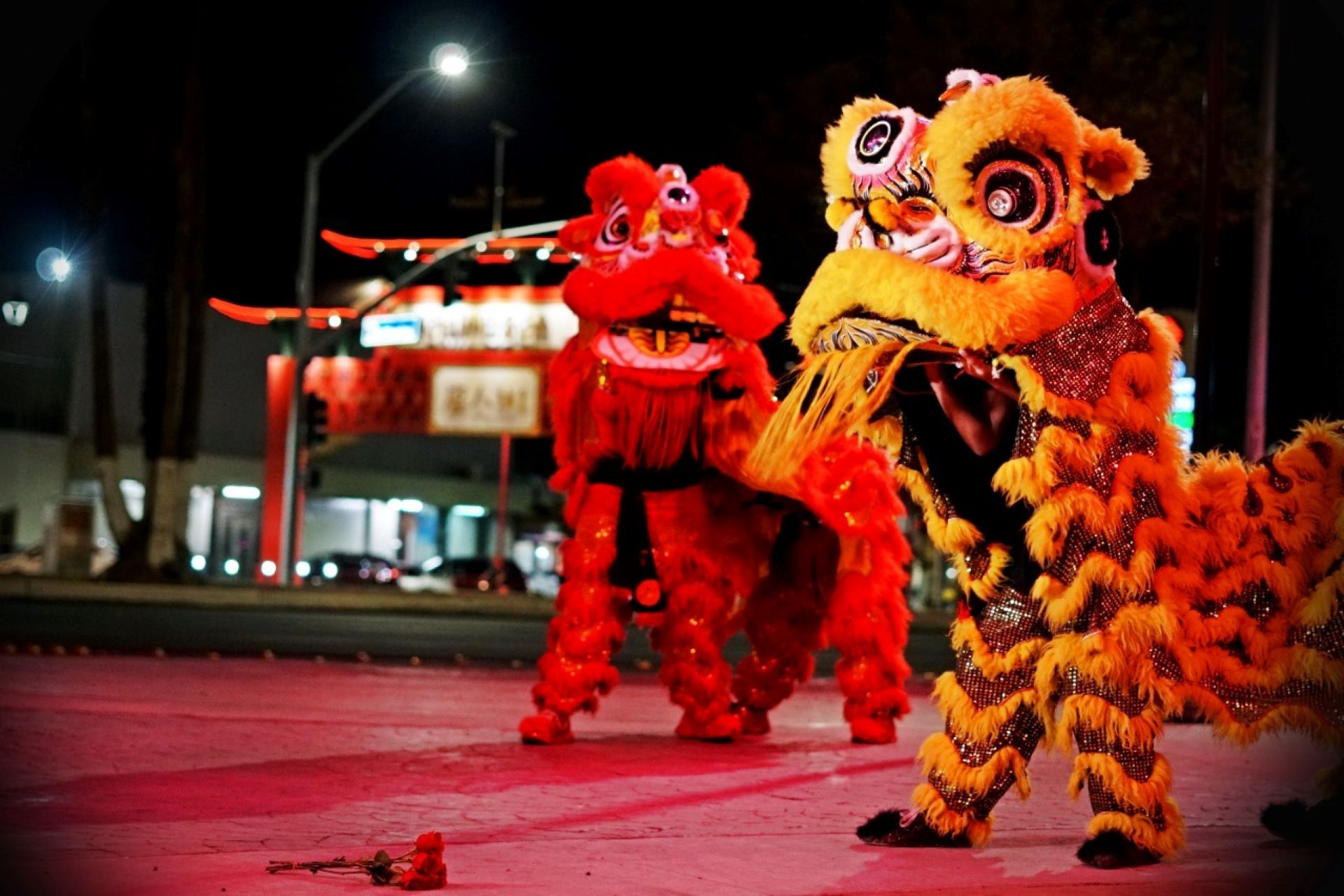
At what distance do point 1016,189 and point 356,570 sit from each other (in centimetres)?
3367

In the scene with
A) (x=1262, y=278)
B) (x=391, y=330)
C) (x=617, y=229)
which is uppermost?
(x=391, y=330)

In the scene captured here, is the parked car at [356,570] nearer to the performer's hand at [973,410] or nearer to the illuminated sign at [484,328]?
the illuminated sign at [484,328]

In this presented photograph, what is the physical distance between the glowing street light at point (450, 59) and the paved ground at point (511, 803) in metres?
10.5

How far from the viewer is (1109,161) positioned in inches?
218

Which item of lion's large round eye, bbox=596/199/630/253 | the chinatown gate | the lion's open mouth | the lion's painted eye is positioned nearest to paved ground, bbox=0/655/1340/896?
the lion's open mouth

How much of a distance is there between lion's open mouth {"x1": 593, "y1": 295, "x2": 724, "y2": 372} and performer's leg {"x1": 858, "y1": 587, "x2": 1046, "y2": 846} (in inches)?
118

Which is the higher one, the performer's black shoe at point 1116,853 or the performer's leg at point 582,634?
the performer's leg at point 582,634

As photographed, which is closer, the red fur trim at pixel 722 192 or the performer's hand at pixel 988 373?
the performer's hand at pixel 988 373

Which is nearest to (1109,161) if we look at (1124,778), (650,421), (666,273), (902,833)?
(1124,778)

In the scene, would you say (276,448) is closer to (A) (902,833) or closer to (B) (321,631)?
(B) (321,631)

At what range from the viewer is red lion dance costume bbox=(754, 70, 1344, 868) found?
5.25 meters

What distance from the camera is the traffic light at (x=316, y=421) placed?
24391 mm

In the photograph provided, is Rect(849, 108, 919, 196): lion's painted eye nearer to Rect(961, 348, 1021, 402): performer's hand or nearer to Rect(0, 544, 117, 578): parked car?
Rect(961, 348, 1021, 402): performer's hand

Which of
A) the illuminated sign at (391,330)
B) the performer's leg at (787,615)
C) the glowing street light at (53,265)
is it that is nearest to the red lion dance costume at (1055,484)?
the performer's leg at (787,615)
